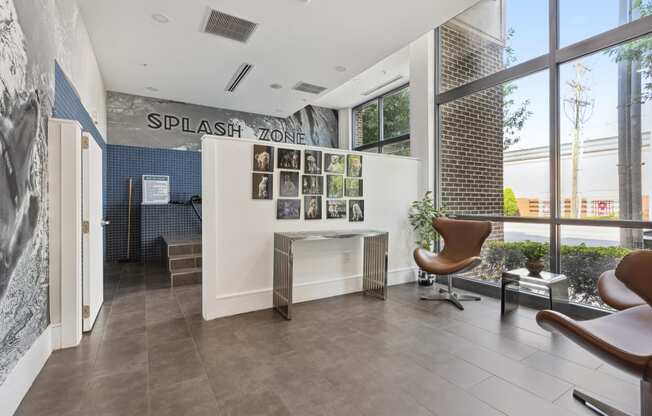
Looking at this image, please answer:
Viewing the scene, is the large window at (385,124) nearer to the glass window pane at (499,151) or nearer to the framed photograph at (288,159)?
the glass window pane at (499,151)

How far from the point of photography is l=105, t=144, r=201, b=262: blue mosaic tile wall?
6219 mm

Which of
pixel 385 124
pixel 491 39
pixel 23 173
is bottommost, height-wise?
pixel 23 173

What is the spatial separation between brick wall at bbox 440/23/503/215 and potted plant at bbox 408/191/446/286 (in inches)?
15.4

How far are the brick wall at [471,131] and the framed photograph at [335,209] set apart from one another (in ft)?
5.74

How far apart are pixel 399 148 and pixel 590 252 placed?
411 cm

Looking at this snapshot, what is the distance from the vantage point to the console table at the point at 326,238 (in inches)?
130

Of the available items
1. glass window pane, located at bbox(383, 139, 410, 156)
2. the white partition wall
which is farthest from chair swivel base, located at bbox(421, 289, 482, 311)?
glass window pane, located at bbox(383, 139, 410, 156)

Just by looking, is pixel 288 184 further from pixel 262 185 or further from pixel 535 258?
pixel 535 258

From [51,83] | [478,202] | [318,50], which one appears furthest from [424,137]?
[51,83]

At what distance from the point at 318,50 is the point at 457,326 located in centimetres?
391

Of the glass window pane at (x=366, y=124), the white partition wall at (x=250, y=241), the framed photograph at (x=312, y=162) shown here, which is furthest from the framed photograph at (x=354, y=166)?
the glass window pane at (x=366, y=124)

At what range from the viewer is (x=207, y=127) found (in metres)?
7.13

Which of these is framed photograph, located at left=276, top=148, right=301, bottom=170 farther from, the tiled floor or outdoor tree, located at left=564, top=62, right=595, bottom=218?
outdoor tree, located at left=564, top=62, right=595, bottom=218

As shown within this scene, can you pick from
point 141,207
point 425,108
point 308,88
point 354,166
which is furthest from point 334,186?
point 141,207
